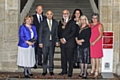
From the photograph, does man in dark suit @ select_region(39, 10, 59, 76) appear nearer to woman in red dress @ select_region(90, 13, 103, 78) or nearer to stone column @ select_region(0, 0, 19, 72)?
woman in red dress @ select_region(90, 13, 103, 78)

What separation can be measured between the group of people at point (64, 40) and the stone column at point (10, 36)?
129cm

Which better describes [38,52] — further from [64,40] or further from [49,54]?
[64,40]

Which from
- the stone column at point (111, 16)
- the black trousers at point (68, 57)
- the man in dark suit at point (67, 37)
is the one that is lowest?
the black trousers at point (68, 57)

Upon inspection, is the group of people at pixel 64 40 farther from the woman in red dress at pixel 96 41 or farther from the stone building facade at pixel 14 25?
the stone building facade at pixel 14 25

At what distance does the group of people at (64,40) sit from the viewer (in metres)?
11.6

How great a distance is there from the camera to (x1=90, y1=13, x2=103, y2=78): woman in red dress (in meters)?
11.9

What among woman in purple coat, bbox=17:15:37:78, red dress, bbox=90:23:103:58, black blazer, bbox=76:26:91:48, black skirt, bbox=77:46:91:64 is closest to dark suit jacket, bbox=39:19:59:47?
woman in purple coat, bbox=17:15:37:78

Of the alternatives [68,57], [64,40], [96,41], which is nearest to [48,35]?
[64,40]

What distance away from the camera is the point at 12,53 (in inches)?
521

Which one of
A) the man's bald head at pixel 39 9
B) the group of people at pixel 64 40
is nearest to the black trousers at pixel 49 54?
the group of people at pixel 64 40

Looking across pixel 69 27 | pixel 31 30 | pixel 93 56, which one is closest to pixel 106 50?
pixel 93 56

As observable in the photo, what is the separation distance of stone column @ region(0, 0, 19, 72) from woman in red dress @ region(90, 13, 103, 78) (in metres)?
2.75

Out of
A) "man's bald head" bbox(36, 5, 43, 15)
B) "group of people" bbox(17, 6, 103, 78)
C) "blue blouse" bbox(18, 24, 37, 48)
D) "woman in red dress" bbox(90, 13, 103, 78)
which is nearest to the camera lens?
"blue blouse" bbox(18, 24, 37, 48)

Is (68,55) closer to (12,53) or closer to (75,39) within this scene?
(75,39)
